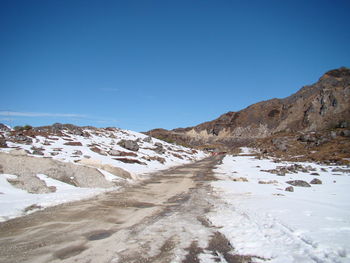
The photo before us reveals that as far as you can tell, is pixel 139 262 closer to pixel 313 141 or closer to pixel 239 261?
pixel 239 261

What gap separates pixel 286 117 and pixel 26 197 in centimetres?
15177

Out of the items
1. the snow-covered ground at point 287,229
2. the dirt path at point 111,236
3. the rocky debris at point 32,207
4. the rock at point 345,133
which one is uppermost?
the rock at point 345,133

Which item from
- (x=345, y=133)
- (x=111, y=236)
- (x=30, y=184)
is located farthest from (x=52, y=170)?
(x=345, y=133)

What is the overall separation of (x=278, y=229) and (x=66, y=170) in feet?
50.1

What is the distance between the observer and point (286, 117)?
466ft

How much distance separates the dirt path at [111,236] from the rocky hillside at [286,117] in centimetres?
9350

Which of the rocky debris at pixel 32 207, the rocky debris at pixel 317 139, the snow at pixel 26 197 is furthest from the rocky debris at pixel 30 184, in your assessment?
the rocky debris at pixel 317 139

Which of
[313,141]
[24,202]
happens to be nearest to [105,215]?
[24,202]

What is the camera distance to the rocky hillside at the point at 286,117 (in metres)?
108

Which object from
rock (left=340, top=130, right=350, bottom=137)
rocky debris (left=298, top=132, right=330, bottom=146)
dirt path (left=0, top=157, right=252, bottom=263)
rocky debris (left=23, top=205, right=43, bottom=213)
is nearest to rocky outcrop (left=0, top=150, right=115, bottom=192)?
rocky debris (left=23, top=205, right=43, bottom=213)

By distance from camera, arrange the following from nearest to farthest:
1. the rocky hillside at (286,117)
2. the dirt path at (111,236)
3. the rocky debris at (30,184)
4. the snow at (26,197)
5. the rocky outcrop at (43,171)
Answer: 1. the dirt path at (111,236)
2. the snow at (26,197)
3. the rocky debris at (30,184)
4. the rocky outcrop at (43,171)
5. the rocky hillside at (286,117)

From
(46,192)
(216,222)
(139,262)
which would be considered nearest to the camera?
(139,262)

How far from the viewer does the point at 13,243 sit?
623cm

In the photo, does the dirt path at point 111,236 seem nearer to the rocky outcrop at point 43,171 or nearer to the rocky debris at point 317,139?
the rocky outcrop at point 43,171
